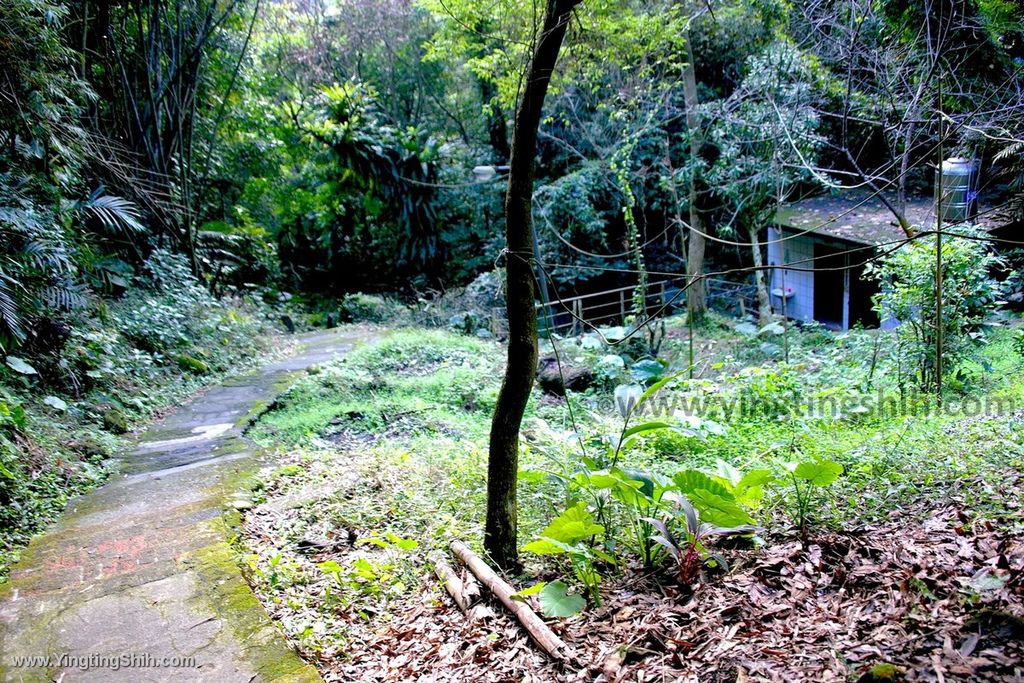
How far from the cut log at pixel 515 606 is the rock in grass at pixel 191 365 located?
17.8 feet

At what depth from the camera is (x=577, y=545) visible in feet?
8.70

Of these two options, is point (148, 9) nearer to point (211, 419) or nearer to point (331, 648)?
point (211, 419)

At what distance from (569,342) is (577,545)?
7.47 meters

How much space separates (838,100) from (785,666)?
1119 cm

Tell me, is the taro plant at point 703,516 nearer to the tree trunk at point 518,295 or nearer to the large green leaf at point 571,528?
the large green leaf at point 571,528

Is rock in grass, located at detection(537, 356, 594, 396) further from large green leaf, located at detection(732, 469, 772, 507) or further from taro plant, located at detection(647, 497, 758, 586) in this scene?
taro plant, located at detection(647, 497, 758, 586)

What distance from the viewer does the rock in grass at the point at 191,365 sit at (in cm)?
725

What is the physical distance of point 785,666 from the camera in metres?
2.11

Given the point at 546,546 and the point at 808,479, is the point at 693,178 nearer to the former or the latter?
the point at 808,479

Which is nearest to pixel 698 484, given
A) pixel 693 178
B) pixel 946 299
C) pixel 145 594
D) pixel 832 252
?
pixel 145 594

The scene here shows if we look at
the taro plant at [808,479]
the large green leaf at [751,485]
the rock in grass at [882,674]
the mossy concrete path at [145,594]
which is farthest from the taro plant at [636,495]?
the mossy concrete path at [145,594]

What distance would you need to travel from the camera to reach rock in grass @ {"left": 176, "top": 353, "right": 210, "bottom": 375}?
7.25 m

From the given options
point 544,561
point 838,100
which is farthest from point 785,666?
point 838,100

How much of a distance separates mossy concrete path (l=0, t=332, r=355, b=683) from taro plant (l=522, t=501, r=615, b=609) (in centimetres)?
108
